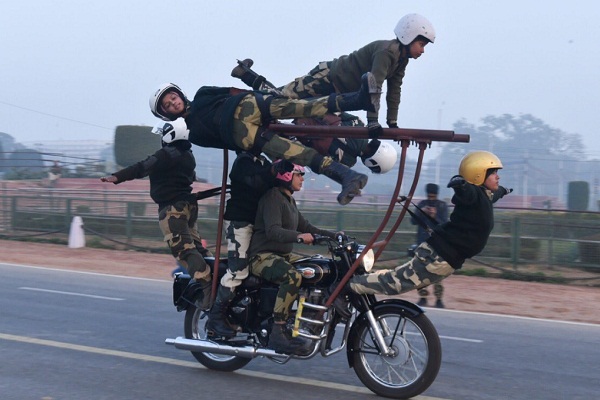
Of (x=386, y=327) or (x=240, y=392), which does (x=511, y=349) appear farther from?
(x=240, y=392)

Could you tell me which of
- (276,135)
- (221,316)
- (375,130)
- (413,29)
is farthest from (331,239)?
(413,29)

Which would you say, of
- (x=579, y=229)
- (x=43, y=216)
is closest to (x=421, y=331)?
(x=579, y=229)

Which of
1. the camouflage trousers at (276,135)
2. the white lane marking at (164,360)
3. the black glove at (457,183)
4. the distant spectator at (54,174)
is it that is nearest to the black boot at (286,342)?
the white lane marking at (164,360)

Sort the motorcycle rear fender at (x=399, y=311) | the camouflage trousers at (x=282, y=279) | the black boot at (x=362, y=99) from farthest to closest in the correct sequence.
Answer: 1. the camouflage trousers at (x=282, y=279)
2. the motorcycle rear fender at (x=399, y=311)
3. the black boot at (x=362, y=99)

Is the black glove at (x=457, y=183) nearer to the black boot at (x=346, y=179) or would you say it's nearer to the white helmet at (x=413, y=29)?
the black boot at (x=346, y=179)

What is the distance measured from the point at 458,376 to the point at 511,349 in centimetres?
194

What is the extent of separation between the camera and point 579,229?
16797 mm

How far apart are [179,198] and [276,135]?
1.59 meters

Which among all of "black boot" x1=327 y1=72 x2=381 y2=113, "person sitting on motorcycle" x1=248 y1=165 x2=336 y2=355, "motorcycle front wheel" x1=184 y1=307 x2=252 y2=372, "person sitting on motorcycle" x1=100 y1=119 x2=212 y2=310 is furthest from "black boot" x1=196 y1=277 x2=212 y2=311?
"black boot" x1=327 y1=72 x2=381 y2=113

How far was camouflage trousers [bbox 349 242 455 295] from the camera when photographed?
6.25 m

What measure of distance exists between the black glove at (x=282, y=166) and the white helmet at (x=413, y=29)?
1278mm

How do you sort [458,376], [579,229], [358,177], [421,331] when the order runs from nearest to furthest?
[358,177]
[421,331]
[458,376]
[579,229]

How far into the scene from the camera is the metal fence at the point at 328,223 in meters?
17.0

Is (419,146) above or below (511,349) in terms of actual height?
above
